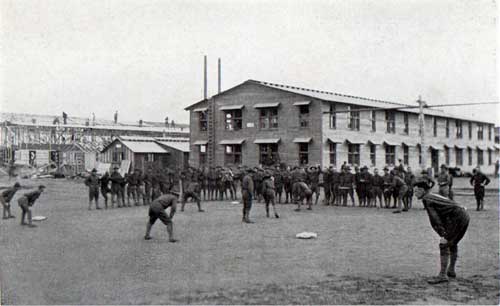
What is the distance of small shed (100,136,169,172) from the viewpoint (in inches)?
1559

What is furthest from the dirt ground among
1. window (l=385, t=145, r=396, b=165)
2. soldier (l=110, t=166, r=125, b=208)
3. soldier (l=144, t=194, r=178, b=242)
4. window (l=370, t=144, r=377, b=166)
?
window (l=385, t=145, r=396, b=165)

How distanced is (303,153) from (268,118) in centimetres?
351

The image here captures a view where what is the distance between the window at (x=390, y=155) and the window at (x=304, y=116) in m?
7.88

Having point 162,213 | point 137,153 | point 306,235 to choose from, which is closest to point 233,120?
point 137,153

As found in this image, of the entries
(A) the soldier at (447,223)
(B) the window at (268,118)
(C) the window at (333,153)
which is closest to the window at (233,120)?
(B) the window at (268,118)

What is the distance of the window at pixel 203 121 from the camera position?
35.8 m

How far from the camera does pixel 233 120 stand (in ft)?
113

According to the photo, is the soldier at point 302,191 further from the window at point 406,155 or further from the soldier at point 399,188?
the window at point 406,155

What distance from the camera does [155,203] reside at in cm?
1180

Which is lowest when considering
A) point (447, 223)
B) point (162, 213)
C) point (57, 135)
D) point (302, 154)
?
point (162, 213)

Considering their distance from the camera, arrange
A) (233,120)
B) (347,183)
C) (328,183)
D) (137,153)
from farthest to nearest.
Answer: (137,153)
(233,120)
(328,183)
(347,183)

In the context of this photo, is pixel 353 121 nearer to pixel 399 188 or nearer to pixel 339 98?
pixel 339 98

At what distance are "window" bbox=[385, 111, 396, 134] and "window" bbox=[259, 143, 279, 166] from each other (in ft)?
29.9

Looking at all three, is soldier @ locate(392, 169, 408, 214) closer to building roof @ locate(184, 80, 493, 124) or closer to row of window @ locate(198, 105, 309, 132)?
building roof @ locate(184, 80, 493, 124)
